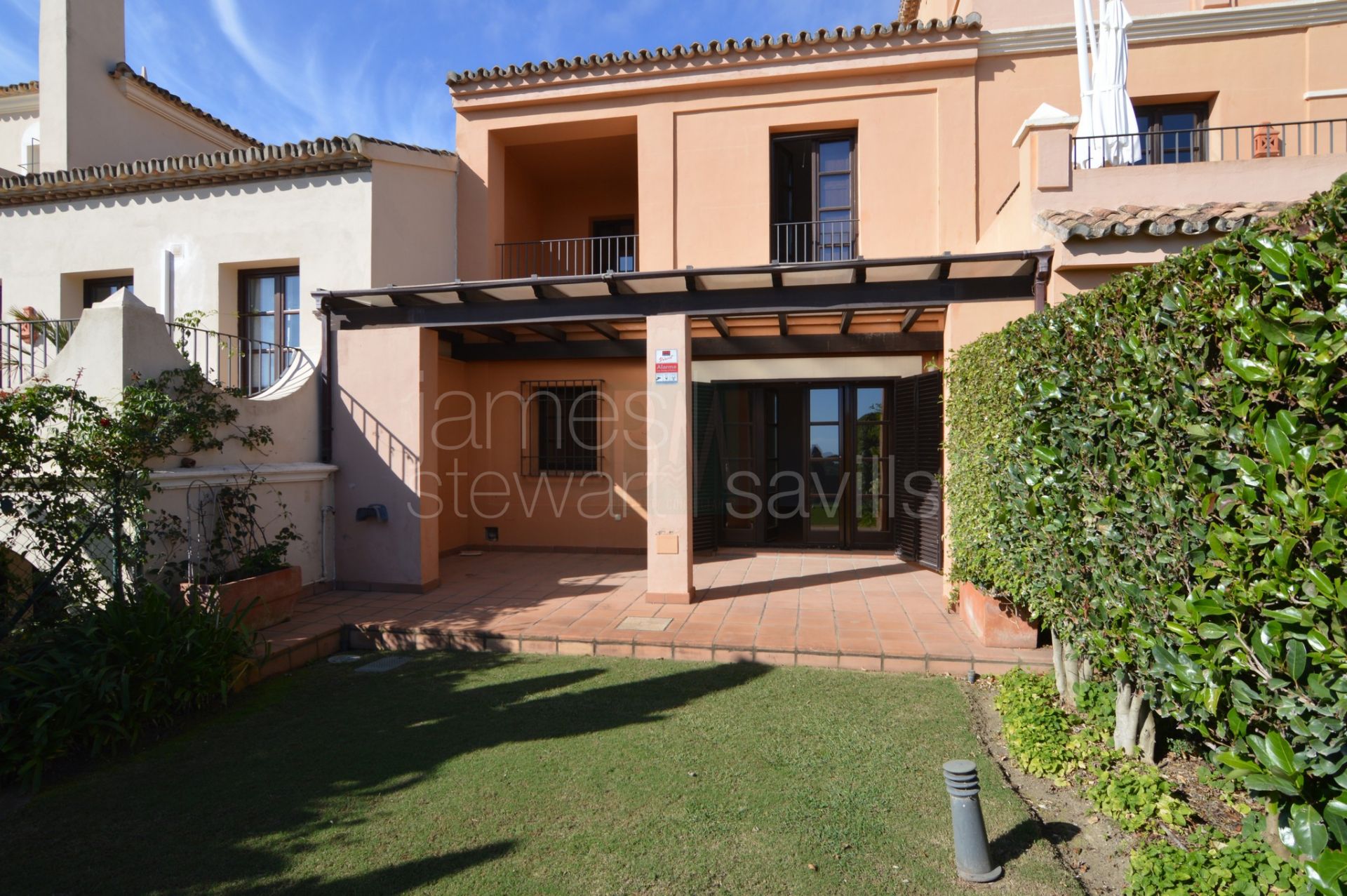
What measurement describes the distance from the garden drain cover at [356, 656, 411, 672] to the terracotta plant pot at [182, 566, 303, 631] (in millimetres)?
971

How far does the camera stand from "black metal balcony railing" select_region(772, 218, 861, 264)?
29.2 ft

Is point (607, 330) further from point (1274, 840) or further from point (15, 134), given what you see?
point (15, 134)

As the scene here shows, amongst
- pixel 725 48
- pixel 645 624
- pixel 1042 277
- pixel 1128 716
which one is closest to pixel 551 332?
pixel 725 48

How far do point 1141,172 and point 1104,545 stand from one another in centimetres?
486

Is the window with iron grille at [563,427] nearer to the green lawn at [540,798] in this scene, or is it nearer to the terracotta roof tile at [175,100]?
the green lawn at [540,798]

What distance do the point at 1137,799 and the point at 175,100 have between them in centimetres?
1563

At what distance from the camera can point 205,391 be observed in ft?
20.8

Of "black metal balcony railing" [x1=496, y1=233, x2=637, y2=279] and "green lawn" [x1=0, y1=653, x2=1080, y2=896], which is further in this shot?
"black metal balcony railing" [x1=496, y1=233, x2=637, y2=279]

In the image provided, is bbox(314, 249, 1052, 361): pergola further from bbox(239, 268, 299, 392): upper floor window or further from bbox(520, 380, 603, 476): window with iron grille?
bbox(520, 380, 603, 476): window with iron grille

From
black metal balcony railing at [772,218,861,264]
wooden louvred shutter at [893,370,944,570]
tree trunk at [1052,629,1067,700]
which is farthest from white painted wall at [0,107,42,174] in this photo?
tree trunk at [1052,629,1067,700]

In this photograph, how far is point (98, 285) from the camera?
965 cm

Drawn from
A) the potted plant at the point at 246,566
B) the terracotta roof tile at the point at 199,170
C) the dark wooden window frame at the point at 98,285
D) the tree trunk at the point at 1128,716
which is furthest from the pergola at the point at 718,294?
the dark wooden window frame at the point at 98,285

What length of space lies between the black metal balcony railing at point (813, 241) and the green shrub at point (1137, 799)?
6.74 meters

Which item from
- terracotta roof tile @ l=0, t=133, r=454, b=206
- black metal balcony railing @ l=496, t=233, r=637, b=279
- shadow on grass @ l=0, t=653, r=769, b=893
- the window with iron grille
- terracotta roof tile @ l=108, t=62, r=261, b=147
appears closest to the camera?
shadow on grass @ l=0, t=653, r=769, b=893
